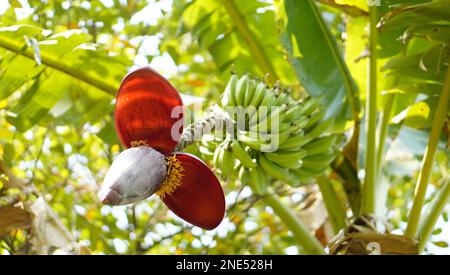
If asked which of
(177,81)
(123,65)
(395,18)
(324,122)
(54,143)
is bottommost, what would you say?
(54,143)

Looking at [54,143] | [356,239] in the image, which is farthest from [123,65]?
[54,143]

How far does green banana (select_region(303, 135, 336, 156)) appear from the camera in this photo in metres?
1.53

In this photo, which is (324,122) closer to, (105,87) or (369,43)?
(369,43)

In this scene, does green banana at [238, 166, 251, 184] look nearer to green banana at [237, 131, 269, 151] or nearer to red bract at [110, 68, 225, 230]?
green banana at [237, 131, 269, 151]

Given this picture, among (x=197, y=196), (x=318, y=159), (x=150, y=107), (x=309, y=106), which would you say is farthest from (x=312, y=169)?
(x=150, y=107)

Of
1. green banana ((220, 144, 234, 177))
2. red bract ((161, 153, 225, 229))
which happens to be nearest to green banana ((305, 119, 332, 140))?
green banana ((220, 144, 234, 177))

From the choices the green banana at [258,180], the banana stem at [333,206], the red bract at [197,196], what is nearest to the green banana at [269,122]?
the green banana at [258,180]

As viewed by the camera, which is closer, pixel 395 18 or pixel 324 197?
pixel 395 18

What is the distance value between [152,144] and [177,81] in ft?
5.29

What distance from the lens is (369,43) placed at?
1651 millimetres

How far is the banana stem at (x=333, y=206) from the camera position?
1.79m

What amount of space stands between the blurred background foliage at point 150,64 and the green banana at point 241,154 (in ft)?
0.95
